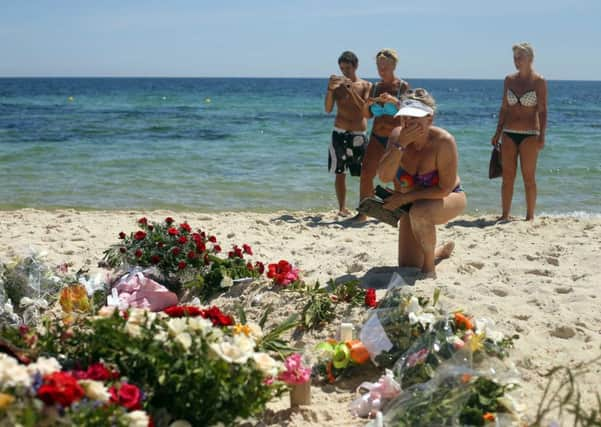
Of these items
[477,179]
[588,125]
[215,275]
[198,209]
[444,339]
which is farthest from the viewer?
[588,125]

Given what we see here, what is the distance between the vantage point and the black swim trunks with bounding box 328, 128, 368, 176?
7535 millimetres

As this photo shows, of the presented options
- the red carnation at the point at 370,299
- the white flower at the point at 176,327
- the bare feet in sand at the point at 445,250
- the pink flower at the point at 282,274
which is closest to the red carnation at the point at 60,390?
the white flower at the point at 176,327

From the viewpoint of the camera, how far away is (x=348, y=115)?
293 inches

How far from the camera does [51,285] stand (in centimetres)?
474

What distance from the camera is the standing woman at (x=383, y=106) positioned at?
668 cm

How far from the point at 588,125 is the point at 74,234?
2081 centimetres

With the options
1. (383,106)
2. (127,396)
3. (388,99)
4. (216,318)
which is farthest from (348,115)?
(127,396)

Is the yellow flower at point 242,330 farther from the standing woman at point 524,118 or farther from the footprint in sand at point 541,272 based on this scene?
the standing woman at point 524,118

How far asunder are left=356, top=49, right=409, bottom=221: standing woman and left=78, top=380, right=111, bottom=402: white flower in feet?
15.6

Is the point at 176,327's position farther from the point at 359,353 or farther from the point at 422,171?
the point at 422,171

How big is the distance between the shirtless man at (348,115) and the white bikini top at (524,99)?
1.53m

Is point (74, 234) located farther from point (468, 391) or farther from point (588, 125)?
point (588, 125)

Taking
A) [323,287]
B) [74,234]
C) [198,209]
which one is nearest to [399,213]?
[323,287]

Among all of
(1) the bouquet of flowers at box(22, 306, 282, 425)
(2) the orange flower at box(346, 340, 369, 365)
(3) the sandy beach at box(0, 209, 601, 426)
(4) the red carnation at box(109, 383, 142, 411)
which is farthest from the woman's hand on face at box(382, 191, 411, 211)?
(4) the red carnation at box(109, 383, 142, 411)
